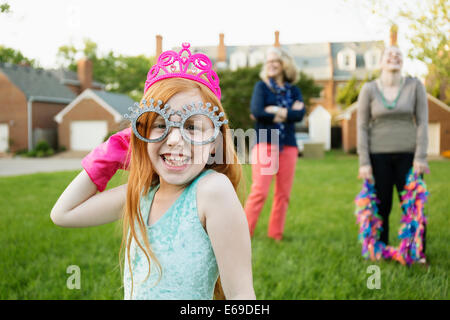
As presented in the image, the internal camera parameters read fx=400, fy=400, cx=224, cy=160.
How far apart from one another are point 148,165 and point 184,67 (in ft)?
0.97

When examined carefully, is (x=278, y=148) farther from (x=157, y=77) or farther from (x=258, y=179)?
(x=157, y=77)

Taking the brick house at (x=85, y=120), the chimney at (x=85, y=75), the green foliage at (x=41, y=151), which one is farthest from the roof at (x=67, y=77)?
the green foliage at (x=41, y=151)

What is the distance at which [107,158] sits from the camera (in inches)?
46.3

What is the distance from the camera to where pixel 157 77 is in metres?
1.11

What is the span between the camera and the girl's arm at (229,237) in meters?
1.01

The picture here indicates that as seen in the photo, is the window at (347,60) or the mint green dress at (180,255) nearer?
the mint green dress at (180,255)

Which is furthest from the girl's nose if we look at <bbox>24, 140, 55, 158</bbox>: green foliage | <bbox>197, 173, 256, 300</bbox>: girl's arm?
<bbox>24, 140, 55, 158</bbox>: green foliage

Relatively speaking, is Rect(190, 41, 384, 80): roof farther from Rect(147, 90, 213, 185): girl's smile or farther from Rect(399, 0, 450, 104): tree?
Rect(147, 90, 213, 185): girl's smile

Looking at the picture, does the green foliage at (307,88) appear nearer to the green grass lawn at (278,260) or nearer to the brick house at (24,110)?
the brick house at (24,110)

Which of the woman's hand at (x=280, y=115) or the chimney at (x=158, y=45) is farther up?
the chimney at (x=158, y=45)

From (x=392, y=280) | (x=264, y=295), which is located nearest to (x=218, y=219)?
(x=264, y=295)

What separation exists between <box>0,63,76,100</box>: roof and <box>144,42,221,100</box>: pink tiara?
23.1 metres

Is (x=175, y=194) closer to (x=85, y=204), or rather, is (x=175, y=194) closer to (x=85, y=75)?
(x=85, y=204)

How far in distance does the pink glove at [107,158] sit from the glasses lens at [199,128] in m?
0.25
